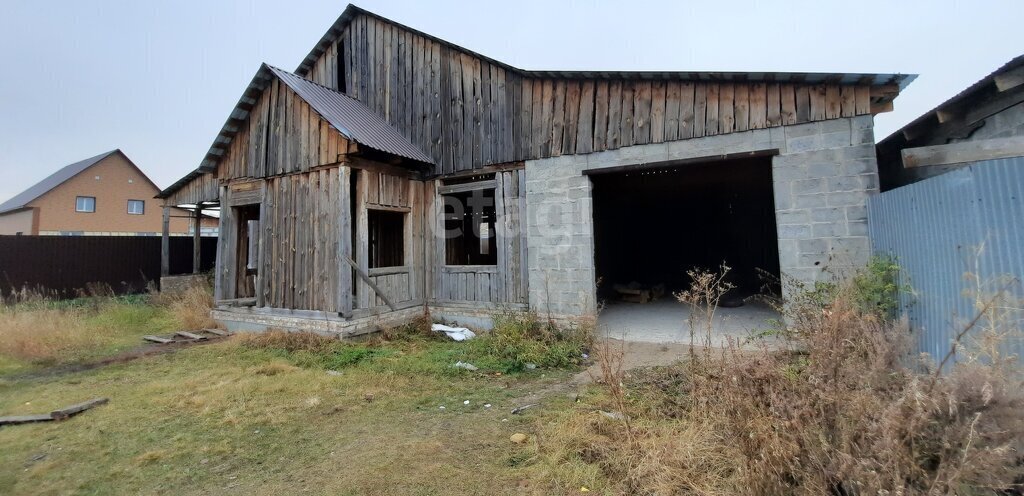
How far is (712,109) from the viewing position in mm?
6711

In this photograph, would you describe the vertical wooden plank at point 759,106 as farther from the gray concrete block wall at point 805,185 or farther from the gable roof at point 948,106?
the gable roof at point 948,106

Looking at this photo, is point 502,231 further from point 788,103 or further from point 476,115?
point 788,103

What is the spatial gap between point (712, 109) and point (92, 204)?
3534 cm

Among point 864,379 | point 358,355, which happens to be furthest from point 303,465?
point 864,379

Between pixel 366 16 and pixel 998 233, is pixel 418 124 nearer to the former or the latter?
pixel 366 16

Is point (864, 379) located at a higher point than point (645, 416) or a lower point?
higher

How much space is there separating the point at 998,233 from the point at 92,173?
3799 centimetres

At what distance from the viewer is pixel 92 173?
26.4 metres

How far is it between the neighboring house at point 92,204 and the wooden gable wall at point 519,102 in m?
20.3

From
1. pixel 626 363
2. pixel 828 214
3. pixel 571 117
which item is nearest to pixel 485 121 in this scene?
pixel 571 117

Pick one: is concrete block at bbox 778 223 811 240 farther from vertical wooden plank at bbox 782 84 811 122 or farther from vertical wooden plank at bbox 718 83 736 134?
vertical wooden plank at bbox 718 83 736 134

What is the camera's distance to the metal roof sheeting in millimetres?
7820

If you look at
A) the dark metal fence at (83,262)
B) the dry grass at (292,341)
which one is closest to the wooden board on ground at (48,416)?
the dry grass at (292,341)

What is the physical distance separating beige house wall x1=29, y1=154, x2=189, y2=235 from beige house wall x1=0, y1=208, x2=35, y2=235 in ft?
2.90
